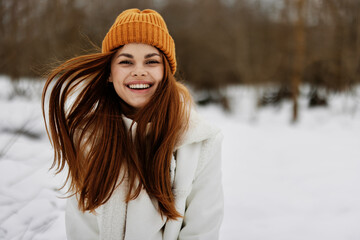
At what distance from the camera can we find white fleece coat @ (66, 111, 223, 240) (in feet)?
4.33

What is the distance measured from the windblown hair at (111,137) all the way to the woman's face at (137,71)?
5cm

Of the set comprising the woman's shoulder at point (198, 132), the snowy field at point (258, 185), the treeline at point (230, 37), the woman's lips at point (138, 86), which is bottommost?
the snowy field at point (258, 185)

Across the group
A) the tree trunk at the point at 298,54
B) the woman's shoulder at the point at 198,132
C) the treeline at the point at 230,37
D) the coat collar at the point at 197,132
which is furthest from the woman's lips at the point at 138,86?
the tree trunk at the point at 298,54

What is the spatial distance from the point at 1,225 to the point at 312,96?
39.7 ft

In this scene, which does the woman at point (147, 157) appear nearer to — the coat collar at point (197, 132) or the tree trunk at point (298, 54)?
the coat collar at point (197, 132)

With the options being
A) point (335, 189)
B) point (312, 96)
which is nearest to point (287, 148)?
point (335, 189)

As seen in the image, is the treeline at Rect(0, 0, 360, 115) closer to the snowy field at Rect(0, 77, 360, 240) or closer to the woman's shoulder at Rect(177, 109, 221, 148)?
the snowy field at Rect(0, 77, 360, 240)

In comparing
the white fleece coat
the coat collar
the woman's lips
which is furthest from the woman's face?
the white fleece coat

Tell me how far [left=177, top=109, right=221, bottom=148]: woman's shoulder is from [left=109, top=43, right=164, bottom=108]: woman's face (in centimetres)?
30

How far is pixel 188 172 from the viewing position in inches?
51.6

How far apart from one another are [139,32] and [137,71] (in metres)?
0.22

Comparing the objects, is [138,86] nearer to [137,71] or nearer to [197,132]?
[137,71]

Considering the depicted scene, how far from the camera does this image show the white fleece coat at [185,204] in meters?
1.32

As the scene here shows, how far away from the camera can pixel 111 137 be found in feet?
4.58
